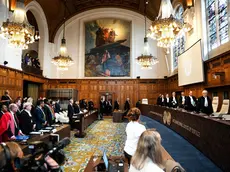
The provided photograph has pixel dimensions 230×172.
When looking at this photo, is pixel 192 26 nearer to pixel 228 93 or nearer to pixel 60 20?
pixel 228 93

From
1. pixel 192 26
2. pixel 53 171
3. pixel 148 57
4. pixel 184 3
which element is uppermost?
pixel 184 3

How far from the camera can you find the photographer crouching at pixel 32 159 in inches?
51.6

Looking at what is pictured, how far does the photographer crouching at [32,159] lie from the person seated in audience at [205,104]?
17.6 feet

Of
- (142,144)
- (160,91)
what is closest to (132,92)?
(160,91)

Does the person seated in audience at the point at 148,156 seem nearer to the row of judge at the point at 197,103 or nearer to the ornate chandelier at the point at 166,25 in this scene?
the row of judge at the point at 197,103

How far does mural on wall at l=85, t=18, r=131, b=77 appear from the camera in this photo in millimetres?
16188

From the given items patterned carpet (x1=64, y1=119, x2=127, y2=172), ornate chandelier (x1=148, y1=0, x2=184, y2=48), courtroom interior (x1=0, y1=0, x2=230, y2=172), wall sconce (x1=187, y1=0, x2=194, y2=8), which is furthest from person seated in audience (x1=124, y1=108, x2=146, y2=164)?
wall sconce (x1=187, y1=0, x2=194, y2=8)

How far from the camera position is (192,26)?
30.6 feet

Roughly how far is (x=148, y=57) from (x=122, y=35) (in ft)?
20.6

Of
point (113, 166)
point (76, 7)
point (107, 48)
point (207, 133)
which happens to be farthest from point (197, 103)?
point (76, 7)

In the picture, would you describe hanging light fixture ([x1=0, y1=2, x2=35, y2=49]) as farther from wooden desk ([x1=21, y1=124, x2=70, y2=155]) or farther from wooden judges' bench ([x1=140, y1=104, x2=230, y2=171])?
wooden judges' bench ([x1=140, y1=104, x2=230, y2=171])

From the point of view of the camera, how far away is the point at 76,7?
15859 millimetres

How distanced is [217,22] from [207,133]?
5.81 m

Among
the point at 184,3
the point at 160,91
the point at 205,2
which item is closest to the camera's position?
the point at 205,2
